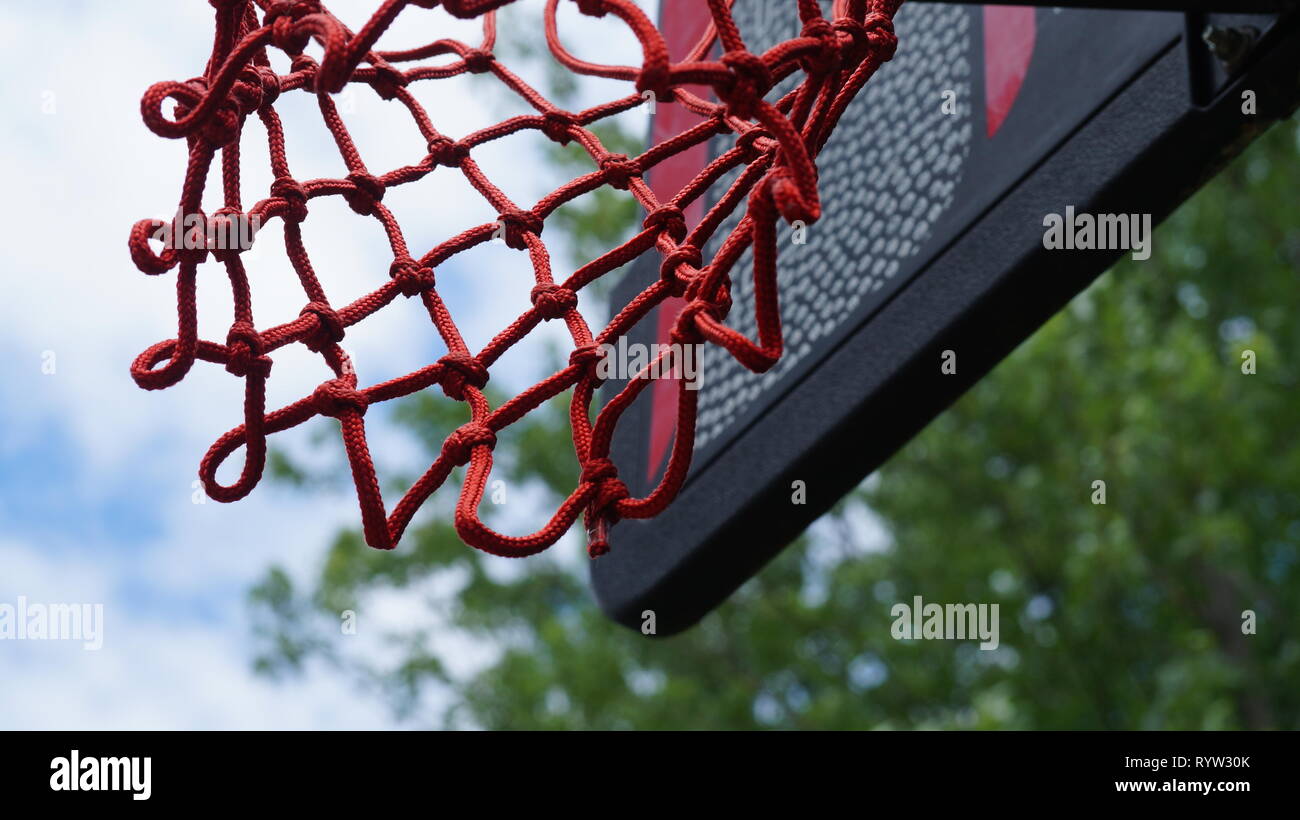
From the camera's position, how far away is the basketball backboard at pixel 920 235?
112 cm

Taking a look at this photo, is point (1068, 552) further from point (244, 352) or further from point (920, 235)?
point (244, 352)

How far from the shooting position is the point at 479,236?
1.12 metres

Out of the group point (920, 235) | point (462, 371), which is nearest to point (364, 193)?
point (462, 371)

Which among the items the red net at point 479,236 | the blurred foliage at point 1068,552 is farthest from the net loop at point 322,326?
the blurred foliage at point 1068,552

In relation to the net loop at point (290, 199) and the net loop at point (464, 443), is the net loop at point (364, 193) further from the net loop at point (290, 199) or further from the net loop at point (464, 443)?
the net loop at point (464, 443)

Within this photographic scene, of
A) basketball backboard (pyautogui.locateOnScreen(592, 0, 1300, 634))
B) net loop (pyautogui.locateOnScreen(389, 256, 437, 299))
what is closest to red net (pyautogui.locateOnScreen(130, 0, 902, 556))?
net loop (pyautogui.locateOnScreen(389, 256, 437, 299))

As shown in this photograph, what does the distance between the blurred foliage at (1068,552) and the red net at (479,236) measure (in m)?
2.51

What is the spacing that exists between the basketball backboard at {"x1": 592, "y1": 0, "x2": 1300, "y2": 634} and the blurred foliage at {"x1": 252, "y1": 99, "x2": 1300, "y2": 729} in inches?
84.0

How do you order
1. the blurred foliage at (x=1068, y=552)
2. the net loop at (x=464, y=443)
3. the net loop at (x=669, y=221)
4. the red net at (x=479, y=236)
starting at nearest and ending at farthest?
the red net at (x=479, y=236), the net loop at (x=464, y=443), the net loop at (x=669, y=221), the blurred foliage at (x=1068, y=552)

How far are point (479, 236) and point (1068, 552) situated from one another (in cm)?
334

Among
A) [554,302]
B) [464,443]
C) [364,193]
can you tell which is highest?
[364,193]

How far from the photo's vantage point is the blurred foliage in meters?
3.74

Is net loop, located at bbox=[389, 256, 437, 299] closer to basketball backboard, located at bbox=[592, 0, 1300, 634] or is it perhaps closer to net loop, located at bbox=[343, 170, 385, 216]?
A: net loop, located at bbox=[343, 170, 385, 216]
